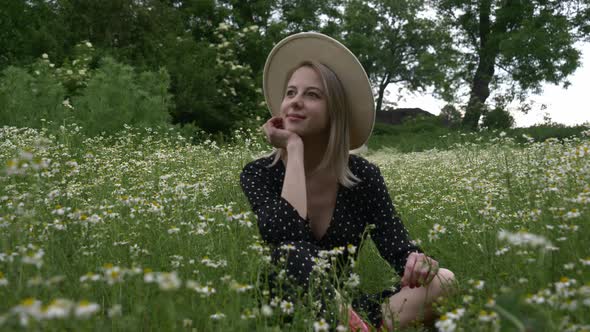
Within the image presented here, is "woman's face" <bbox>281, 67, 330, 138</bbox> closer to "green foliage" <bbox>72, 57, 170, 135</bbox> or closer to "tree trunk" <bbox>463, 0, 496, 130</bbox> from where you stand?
"green foliage" <bbox>72, 57, 170, 135</bbox>

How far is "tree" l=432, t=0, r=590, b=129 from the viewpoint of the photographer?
80.4 feet

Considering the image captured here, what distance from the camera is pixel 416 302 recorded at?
311cm

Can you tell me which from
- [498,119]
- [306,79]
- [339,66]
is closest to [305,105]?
[306,79]

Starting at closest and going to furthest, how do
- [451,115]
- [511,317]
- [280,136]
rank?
[511,317] < [280,136] < [451,115]

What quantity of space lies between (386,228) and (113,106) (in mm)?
8257

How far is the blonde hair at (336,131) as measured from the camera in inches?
142

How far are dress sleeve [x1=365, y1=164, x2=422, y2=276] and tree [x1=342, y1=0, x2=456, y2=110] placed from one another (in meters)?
36.5

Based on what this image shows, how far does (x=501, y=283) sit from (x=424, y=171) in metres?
6.04

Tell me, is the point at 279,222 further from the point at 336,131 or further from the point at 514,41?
the point at 514,41

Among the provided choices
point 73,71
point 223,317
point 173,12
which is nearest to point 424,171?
point 223,317

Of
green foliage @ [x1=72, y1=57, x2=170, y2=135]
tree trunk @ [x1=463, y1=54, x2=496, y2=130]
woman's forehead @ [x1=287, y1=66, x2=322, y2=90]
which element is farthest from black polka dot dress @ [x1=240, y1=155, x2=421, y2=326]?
tree trunk @ [x1=463, y1=54, x2=496, y2=130]

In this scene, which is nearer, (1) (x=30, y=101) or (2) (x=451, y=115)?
(1) (x=30, y=101)

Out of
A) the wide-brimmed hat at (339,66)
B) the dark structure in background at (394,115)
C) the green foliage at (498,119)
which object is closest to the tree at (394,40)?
the dark structure in background at (394,115)

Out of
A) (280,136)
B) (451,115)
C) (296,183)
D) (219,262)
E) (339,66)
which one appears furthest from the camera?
(451,115)
